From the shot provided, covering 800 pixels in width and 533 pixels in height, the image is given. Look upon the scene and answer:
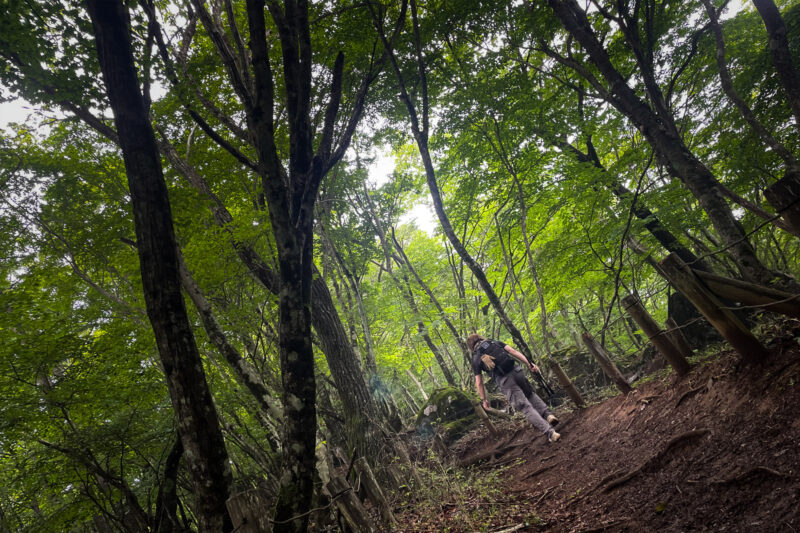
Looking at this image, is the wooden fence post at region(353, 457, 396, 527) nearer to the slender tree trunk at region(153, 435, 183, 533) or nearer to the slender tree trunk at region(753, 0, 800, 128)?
the slender tree trunk at region(153, 435, 183, 533)

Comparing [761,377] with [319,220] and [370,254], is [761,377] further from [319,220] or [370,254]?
[370,254]

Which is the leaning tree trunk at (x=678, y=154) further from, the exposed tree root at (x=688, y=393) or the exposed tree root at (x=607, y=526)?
the exposed tree root at (x=607, y=526)

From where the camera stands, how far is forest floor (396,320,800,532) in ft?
7.82

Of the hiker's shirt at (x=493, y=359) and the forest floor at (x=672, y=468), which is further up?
the hiker's shirt at (x=493, y=359)

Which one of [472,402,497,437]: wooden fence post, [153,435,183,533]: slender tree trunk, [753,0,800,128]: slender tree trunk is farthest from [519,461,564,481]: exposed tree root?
[753,0,800,128]: slender tree trunk

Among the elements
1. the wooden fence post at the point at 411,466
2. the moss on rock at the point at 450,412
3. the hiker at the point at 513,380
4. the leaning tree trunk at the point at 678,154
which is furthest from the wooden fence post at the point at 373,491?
the moss on rock at the point at 450,412

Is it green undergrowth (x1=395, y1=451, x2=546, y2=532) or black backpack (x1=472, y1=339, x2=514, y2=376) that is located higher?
black backpack (x1=472, y1=339, x2=514, y2=376)

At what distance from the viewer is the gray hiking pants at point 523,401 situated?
6.07m

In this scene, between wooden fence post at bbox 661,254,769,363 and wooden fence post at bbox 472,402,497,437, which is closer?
wooden fence post at bbox 661,254,769,363

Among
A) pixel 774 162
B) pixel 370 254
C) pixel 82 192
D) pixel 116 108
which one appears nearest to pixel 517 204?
pixel 774 162

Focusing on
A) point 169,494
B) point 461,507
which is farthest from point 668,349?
point 169,494

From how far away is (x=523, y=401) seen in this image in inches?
242

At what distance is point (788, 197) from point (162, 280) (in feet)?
17.0

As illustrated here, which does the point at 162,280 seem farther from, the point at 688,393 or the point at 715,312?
the point at 688,393
